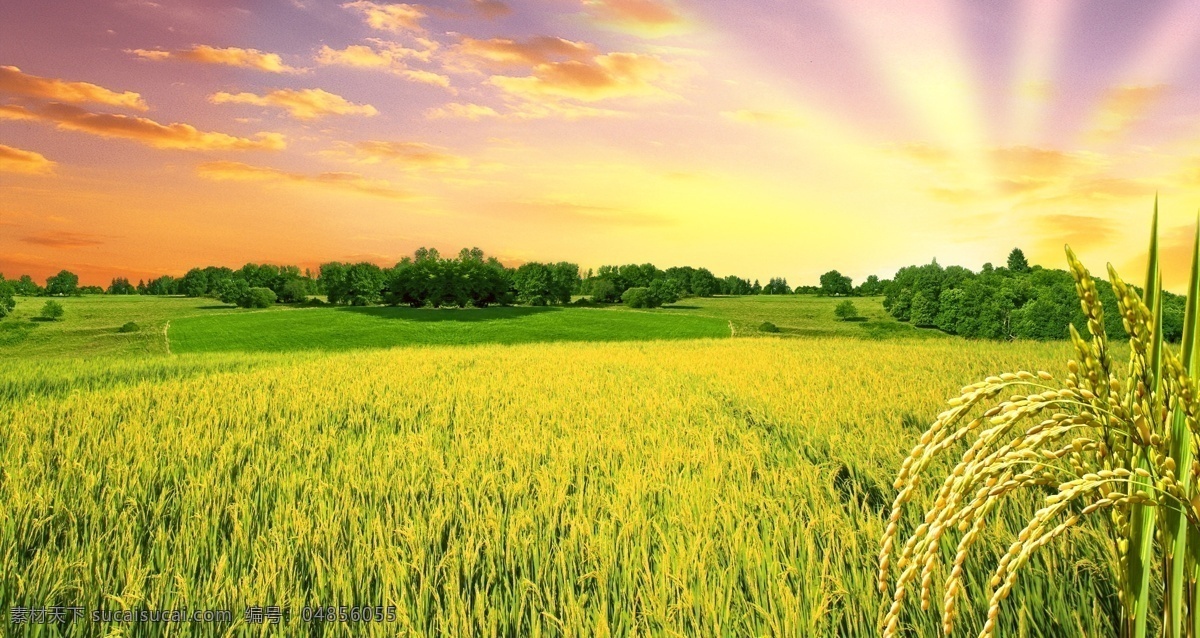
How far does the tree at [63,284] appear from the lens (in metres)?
133

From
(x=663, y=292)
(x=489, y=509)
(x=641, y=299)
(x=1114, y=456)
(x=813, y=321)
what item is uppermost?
(x=663, y=292)

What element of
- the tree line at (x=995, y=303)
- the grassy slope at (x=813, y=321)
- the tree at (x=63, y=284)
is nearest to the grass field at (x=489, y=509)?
the tree line at (x=995, y=303)

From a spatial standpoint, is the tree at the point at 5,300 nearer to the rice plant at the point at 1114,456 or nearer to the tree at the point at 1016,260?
the rice plant at the point at 1114,456

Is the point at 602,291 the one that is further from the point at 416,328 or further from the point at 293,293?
the point at 293,293

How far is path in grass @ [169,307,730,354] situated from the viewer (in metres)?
48.3

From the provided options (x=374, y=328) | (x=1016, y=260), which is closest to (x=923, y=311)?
(x=1016, y=260)

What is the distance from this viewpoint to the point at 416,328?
179ft

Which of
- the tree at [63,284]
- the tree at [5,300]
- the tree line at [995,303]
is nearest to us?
the tree line at [995,303]

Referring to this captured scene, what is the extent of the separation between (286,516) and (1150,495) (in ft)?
16.4

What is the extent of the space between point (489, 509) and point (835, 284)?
125 meters

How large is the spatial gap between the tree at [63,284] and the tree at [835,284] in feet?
524

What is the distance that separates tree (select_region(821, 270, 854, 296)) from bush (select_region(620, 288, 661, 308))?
48546 millimetres

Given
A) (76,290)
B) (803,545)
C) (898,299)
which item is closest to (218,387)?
(803,545)

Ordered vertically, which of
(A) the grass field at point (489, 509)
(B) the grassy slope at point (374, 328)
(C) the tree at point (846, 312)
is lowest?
(B) the grassy slope at point (374, 328)
